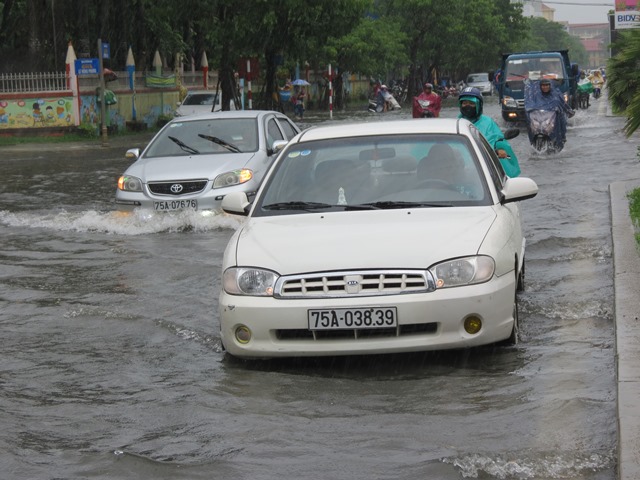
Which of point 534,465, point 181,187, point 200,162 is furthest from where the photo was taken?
point 200,162

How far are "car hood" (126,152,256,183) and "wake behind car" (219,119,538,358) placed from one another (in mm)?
6759

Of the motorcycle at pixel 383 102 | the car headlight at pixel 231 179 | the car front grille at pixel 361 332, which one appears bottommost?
the motorcycle at pixel 383 102

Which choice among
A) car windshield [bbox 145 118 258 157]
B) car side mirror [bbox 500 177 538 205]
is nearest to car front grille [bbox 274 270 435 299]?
car side mirror [bbox 500 177 538 205]

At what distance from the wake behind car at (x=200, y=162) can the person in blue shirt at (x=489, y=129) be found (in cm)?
337

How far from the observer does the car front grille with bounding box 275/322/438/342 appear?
22.8 feet

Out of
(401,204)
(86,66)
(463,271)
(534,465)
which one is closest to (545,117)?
(86,66)

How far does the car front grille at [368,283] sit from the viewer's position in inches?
271

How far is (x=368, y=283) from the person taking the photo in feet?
22.6

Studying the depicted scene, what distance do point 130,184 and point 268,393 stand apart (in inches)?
339

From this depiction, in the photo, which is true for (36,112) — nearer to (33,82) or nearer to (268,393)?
(33,82)

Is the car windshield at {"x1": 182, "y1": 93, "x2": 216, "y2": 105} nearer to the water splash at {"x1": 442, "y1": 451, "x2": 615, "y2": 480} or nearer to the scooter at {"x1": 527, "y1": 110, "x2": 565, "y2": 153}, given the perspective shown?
the scooter at {"x1": 527, "y1": 110, "x2": 565, "y2": 153}

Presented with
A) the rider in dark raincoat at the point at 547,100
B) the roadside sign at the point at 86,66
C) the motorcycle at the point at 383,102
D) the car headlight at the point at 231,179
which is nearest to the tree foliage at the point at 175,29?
the roadside sign at the point at 86,66

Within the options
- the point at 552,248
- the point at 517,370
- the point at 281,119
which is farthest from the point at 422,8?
the point at 517,370

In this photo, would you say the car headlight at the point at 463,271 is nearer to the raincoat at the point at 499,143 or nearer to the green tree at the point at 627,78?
the green tree at the point at 627,78
